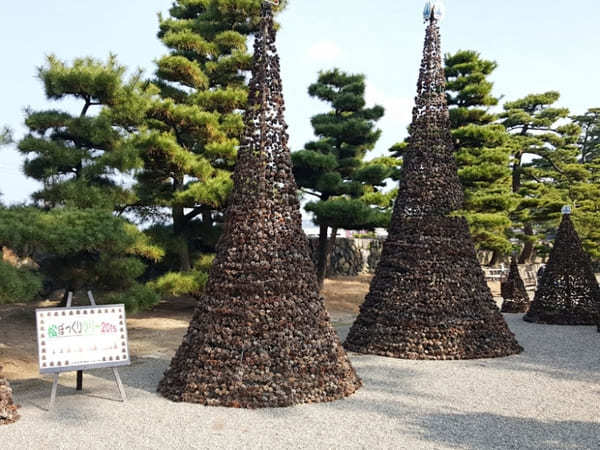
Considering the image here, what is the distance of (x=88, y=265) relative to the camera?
1065 centimetres

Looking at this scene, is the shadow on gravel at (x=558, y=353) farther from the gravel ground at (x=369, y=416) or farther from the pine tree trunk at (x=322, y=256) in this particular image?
the pine tree trunk at (x=322, y=256)

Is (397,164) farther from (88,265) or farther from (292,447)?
(292,447)

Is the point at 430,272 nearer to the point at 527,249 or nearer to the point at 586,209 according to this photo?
the point at 586,209

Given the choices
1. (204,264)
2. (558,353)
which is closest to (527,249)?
(204,264)

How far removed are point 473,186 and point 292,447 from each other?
48.1ft

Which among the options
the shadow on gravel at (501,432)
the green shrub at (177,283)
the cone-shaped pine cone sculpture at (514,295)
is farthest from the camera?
the cone-shaped pine cone sculpture at (514,295)

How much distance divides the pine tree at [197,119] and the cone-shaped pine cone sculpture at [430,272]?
15.0ft

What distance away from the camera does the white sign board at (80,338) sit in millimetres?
5625

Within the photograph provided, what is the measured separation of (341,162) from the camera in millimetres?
16484

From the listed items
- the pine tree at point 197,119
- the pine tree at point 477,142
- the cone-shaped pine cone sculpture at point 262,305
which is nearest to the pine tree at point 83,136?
the pine tree at point 197,119

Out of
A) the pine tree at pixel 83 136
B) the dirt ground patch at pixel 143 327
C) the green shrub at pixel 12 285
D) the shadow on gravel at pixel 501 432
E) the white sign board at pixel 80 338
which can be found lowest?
the shadow on gravel at pixel 501 432

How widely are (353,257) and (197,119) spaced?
11.7 meters

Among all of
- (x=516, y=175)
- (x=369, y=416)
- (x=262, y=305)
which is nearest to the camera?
(x=369, y=416)

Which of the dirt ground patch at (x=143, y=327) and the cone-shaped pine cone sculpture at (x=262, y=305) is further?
the dirt ground patch at (x=143, y=327)
